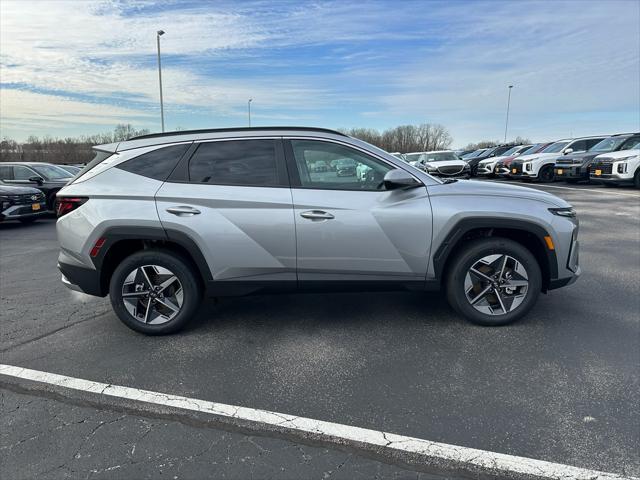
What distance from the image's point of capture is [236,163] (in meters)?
3.78

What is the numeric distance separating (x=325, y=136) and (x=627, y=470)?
10.1 feet

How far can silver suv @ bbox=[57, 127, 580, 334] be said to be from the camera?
143 inches

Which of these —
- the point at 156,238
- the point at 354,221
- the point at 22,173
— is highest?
the point at 22,173

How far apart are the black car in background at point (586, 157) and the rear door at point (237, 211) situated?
1666cm

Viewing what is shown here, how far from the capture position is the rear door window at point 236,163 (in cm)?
373

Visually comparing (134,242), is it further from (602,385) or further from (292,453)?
(602,385)

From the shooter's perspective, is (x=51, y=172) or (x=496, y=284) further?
(x=51, y=172)

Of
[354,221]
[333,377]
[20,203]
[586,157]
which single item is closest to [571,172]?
[586,157]

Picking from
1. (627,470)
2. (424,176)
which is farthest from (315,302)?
(627,470)

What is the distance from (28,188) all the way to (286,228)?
1045 centimetres

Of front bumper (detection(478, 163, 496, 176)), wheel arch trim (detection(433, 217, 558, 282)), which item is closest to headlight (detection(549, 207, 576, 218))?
wheel arch trim (detection(433, 217, 558, 282))

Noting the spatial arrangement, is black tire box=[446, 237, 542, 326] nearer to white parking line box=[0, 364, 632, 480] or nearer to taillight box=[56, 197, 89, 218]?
white parking line box=[0, 364, 632, 480]

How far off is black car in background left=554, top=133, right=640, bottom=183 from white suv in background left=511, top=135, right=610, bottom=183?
1.04m

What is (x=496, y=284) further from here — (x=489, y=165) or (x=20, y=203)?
(x=489, y=165)
